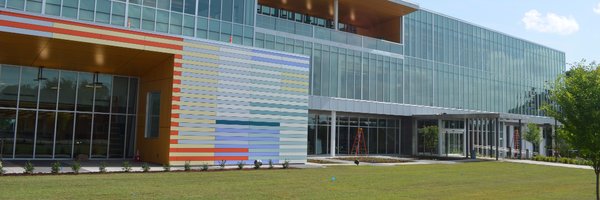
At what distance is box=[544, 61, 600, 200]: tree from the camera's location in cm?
1183

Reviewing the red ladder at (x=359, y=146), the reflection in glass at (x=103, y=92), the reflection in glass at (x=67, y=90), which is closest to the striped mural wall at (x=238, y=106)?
the reflection in glass at (x=103, y=92)

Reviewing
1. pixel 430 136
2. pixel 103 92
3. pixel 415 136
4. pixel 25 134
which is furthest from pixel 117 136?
pixel 415 136

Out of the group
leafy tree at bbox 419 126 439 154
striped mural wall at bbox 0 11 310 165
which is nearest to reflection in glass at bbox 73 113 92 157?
striped mural wall at bbox 0 11 310 165

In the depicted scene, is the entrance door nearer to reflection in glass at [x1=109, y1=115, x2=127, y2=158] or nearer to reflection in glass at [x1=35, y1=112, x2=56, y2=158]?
reflection in glass at [x1=109, y1=115, x2=127, y2=158]

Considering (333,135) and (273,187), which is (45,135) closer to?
(273,187)

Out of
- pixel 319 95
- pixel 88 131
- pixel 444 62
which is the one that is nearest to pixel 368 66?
pixel 319 95

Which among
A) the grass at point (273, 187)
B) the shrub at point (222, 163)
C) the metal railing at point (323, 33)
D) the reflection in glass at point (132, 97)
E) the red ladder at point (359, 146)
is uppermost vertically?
the metal railing at point (323, 33)

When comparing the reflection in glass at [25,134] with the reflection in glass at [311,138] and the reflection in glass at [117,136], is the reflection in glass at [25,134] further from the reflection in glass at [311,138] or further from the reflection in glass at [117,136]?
the reflection in glass at [311,138]

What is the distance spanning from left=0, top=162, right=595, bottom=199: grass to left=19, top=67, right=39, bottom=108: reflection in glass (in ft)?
30.7

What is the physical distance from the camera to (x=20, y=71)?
956 inches

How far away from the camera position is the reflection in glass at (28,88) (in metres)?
24.2

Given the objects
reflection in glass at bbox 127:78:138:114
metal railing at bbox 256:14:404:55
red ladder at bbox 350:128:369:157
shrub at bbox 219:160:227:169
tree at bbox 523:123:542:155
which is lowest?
shrub at bbox 219:160:227:169

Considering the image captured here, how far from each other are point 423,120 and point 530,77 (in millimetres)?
22184

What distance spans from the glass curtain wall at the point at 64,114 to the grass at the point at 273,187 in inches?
347
